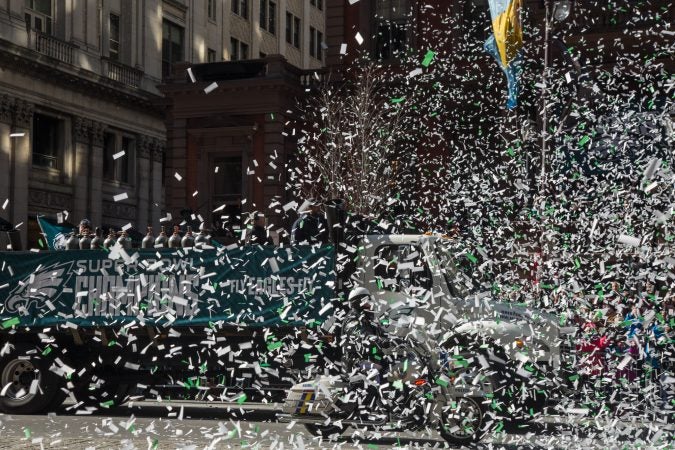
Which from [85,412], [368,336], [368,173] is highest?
[368,173]

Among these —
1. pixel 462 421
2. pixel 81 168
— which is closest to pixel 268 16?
pixel 81 168

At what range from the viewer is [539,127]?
81.8 feet

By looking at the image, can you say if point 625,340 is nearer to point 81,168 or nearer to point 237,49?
point 81,168

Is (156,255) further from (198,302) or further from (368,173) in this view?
(368,173)

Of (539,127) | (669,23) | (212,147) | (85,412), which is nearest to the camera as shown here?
(85,412)

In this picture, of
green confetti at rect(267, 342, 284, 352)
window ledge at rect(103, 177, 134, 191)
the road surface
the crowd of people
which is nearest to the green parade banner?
green confetti at rect(267, 342, 284, 352)

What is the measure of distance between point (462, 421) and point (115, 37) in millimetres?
37099

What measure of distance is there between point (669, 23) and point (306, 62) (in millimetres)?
33631

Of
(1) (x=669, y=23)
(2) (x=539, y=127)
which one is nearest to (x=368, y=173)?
(2) (x=539, y=127)

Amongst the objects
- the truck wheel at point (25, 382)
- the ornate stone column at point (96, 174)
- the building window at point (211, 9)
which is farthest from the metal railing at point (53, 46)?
the truck wheel at point (25, 382)

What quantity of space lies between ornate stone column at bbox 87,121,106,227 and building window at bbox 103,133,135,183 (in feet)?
2.82

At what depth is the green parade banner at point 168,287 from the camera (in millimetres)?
12148

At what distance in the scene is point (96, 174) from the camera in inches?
1657

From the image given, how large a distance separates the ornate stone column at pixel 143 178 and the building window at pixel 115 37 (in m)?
3.72
